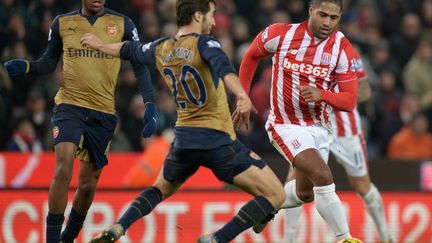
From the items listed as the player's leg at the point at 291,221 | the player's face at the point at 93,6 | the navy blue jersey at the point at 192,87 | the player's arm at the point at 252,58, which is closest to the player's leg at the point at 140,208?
the navy blue jersey at the point at 192,87

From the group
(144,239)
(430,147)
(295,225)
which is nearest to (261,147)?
(430,147)

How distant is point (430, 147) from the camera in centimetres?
1539

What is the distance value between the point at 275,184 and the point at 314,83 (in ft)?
4.29

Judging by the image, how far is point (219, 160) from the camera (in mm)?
7934

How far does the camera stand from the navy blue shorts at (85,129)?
876 cm

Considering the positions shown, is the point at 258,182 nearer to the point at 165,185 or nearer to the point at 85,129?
the point at 165,185

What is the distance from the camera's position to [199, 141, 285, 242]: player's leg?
7938 millimetres

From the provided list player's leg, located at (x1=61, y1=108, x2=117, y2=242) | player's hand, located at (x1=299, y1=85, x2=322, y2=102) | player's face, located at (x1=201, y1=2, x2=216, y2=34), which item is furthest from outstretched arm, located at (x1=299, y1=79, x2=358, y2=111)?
player's leg, located at (x1=61, y1=108, x2=117, y2=242)

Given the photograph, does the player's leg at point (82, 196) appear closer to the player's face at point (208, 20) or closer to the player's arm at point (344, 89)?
the player's face at point (208, 20)

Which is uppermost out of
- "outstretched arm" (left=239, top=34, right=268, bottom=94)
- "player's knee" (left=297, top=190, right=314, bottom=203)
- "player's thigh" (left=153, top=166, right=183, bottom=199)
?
"outstretched arm" (left=239, top=34, right=268, bottom=94)

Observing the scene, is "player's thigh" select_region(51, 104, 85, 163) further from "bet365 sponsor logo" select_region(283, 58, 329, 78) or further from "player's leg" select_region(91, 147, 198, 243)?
"bet365 sponsor logo" select_region(283, 58, 329, 78)

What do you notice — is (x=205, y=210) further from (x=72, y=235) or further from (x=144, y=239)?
(x=72, y=235)

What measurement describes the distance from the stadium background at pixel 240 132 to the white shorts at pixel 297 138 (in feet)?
9.51

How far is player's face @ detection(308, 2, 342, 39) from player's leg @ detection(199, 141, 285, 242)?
4.62ft
